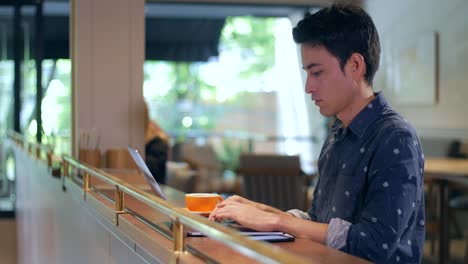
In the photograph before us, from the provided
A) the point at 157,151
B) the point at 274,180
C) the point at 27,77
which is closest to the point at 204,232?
the point at 157,151

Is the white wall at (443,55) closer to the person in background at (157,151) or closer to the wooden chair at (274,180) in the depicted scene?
the wooden chair at (274,180)

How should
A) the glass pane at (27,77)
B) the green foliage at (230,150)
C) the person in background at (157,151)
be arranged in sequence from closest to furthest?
the person in background at (157,151), the glass pane at (27,77), the green foliage at (230,150)

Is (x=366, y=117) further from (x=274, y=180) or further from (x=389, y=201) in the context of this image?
(x=274, y=180)

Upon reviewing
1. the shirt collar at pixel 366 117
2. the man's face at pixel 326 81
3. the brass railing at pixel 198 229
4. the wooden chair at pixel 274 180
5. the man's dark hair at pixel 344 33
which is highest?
the man's dark hair at pixel 344 33

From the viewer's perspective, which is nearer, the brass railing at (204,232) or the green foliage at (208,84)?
the brass railing at (204,232)

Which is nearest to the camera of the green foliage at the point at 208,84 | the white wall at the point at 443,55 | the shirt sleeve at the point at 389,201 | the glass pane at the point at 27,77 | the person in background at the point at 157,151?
the shirt sleeve at the point at 389,201

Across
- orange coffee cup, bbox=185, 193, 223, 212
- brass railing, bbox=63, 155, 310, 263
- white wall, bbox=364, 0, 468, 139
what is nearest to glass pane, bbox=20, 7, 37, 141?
white wall, bbox=364, 0, 468, 139

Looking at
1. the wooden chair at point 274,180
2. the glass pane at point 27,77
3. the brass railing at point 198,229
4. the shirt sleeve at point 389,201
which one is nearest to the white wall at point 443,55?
the wooden chair at point 274,180

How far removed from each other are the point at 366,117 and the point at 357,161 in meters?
0.11

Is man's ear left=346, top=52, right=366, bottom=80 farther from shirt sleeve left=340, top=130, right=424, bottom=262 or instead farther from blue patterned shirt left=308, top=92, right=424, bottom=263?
shirt sleeve left=340, top=130, right=424, bottom=262

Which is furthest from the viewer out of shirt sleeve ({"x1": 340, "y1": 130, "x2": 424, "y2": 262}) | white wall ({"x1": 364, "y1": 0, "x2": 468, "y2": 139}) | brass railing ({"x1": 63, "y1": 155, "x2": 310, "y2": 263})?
white wall ({"x1": 364, "y1": 0, "x2": 468, "y2": 139})

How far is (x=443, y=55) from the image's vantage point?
830cm

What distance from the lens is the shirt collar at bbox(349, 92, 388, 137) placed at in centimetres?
185

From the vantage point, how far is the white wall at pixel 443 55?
7891 mm
